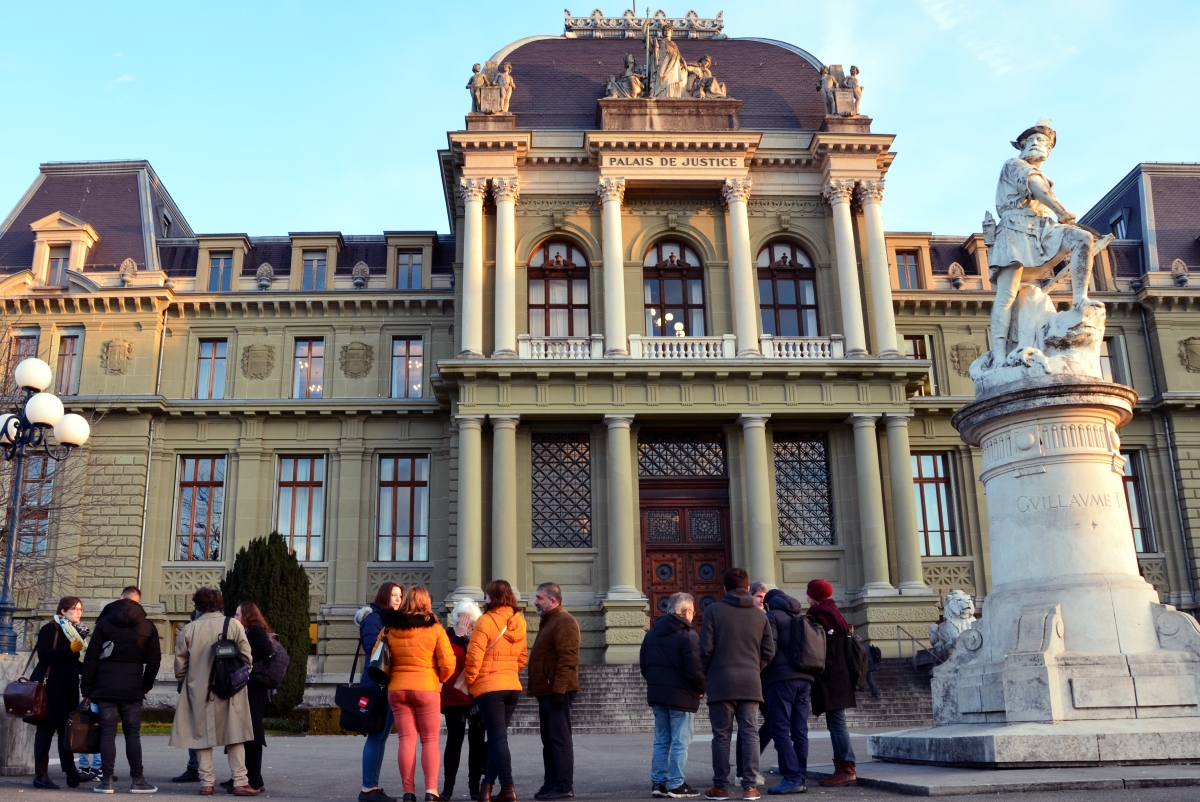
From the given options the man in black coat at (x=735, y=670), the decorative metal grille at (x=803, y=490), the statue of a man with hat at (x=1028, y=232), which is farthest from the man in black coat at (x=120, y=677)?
the decorative metal grille at (x=803, y=490)

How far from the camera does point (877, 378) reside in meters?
27.1

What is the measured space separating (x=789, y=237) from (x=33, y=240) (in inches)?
897

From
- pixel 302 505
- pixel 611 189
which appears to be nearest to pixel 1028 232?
pixel 611 189

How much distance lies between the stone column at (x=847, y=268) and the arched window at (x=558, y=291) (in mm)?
6649

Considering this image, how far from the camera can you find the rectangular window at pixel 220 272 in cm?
3241

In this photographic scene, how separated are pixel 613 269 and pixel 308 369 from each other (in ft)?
32.7

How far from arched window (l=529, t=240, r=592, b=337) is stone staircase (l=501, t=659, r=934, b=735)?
9.57 meters

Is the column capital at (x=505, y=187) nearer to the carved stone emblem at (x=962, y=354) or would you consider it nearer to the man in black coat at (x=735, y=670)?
the carved stone emblem at (x=962, y=354)

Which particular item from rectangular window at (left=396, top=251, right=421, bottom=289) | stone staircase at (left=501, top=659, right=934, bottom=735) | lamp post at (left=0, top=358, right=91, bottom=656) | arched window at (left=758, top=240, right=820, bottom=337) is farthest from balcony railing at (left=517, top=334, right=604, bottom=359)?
lamp post at (left=0, top=358, right=91, bottom=656)

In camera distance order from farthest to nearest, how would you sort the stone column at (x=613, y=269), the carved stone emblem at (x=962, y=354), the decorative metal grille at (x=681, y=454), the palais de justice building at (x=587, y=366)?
the carved stone emblem at (x=962, y=354)
the decorative metal grille at (x=681, y=454)
the stone column at (x=613, y=269)
the palais de justice building at (x=587, y=366)

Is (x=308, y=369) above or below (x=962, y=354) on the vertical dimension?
below

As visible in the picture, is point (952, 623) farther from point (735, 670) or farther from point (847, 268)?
point (735, 670)

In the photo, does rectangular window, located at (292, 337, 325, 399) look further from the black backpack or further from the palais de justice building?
the black backpack

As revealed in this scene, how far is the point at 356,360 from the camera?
31.6 meters
